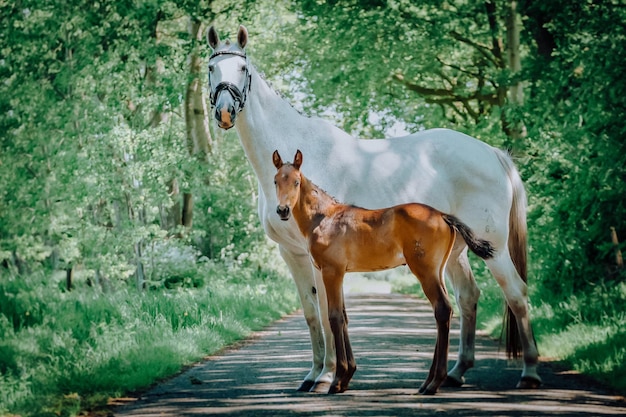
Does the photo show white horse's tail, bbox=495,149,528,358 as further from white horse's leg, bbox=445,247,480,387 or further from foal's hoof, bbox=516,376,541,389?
foal's hoof, bbox=516,376,541,389

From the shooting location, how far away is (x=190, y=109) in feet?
92.2

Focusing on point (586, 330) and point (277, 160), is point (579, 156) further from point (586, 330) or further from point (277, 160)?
point (277, 160)

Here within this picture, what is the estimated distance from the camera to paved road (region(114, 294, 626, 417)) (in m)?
6.92

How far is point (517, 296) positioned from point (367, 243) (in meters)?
1.85

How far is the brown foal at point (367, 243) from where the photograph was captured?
763 centimetres

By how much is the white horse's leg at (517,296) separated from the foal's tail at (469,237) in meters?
0.91

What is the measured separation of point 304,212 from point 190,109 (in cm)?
2070

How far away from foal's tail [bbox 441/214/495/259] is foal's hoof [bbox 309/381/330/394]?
67.0 inches

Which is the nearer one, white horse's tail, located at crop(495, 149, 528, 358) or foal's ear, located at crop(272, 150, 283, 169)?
foal's ear, located at crop(272, 150, 283, 169)

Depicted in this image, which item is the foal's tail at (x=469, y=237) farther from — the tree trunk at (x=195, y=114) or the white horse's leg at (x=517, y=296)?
the tree trunk at (x=195, y=114)

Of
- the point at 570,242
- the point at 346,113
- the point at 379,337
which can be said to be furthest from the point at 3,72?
the point at 570,242

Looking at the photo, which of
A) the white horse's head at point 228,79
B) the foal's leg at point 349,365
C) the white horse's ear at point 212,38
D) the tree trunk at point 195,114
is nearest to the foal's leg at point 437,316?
the foal's leg at point 349,365

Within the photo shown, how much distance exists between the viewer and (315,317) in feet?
28.5

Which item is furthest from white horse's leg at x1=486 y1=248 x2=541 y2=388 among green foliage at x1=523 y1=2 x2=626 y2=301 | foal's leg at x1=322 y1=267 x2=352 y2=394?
green foliage at x1=523 y1=2 x2=626 y2=301
